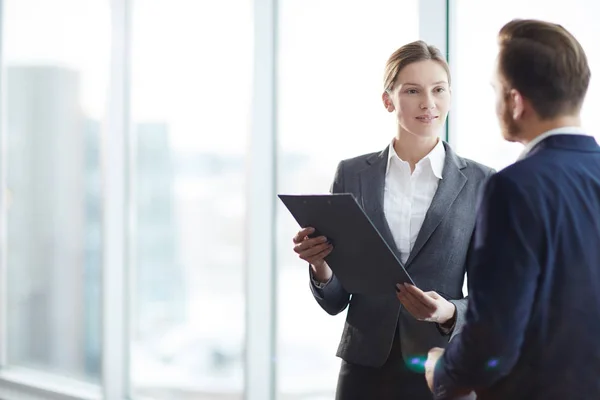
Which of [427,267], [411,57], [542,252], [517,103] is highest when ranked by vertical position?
[411,57]

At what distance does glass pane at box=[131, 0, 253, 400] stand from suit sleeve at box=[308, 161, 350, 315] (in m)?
1.34

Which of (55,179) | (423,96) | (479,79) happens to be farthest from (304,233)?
(55,179)

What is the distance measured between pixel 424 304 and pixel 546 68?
0.61m

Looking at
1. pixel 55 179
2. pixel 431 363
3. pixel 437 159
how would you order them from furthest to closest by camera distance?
pixel 55 179
pixel 437 159
pixel 431 363

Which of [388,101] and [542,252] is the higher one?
[388,101]

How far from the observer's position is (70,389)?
414 cm

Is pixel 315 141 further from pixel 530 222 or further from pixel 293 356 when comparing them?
pixel 530 222

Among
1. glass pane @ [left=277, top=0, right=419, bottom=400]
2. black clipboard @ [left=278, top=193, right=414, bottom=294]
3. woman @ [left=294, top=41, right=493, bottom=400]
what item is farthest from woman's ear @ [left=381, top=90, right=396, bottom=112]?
glass pane @ [left=277, top=0, right=419, bottom=400]

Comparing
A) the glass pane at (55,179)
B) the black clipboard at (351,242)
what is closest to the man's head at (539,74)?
the black clipboard at (351,242)

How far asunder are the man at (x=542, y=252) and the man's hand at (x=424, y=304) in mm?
342

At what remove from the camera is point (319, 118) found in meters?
3.02

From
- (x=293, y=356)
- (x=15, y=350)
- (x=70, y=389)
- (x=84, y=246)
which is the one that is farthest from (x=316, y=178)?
(x=15, y=350)

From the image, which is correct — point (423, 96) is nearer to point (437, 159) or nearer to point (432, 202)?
point (437, 159)

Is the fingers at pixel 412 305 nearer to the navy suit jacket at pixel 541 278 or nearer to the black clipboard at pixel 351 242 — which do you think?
the black clipboard at pixel 351 242
